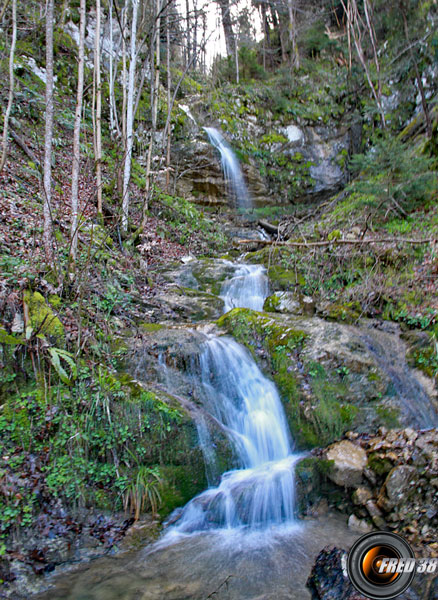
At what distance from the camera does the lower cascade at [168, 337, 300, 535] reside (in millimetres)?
4121

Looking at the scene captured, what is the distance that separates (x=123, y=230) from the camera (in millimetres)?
9469

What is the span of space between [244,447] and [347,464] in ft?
4.55

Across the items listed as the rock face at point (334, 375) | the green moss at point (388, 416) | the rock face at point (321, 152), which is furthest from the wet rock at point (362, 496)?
the rock face at point (321, 152)

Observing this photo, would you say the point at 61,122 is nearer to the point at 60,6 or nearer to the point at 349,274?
the point at 60,6

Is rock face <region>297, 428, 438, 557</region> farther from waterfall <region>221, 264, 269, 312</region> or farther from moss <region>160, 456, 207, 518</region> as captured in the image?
waterfall <region>221, 264, 269, 312</region>

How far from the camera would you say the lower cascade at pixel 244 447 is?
4.12 m

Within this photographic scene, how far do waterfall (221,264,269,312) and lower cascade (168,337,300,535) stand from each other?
8.53ft

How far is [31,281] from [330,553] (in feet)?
16.6

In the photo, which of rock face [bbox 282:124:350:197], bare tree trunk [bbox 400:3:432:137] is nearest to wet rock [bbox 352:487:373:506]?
bare tree trunk [bbox 400:3:432:137]

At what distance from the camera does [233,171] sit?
16.0 m

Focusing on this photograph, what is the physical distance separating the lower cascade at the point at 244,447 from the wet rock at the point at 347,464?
54 centimetres

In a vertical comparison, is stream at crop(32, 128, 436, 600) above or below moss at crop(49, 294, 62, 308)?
below

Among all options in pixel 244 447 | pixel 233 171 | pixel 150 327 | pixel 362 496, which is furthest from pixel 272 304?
pixel 233 171

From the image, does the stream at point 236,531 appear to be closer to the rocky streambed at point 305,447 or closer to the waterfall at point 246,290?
the rocky streambed at point 305,447
